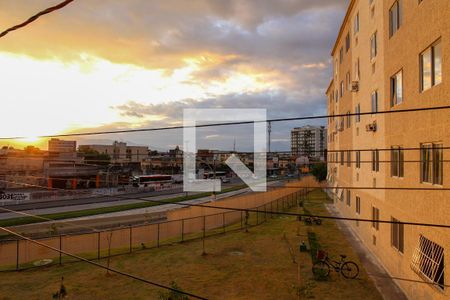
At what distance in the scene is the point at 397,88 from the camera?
1173 centimetres

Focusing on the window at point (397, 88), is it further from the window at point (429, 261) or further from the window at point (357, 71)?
the window at point (357, 71)

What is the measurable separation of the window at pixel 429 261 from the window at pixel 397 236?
4.91 feet

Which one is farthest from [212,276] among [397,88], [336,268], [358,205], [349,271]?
[358,205]

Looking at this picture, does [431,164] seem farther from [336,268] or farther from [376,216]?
[376,216]

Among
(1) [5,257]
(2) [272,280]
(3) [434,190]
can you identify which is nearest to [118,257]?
(1) [5,257]

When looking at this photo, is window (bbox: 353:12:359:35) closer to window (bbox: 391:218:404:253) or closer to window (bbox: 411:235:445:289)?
window (bbox: 391:218:404:253)

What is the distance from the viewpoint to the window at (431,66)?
8.15 m

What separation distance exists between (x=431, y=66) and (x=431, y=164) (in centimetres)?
264

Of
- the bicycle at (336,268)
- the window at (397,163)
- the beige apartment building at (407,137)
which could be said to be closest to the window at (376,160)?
the beige apartment building at (407,137)

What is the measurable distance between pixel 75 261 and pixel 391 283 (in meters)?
14.1

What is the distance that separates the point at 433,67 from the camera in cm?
848

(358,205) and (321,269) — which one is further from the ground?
(358,205)

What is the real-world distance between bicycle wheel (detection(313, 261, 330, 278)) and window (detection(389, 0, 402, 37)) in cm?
956

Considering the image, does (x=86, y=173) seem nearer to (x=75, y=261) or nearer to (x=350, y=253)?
(x=75, y=261)
